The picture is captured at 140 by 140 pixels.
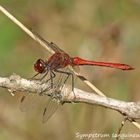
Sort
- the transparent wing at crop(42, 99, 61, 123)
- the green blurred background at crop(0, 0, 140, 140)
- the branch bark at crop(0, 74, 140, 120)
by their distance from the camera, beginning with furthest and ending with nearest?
the green blurred background at crop(0, 0, 140, 140), the transparent wing at crop(42, 99, 61, 123), the branch bark at crop(0, 74, 140, 120)

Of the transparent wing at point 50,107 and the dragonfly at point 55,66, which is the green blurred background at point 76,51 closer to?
the dragonfly at point 55,66

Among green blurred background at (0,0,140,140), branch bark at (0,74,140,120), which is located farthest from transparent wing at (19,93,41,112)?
green blurred background at (0,0,140,140)

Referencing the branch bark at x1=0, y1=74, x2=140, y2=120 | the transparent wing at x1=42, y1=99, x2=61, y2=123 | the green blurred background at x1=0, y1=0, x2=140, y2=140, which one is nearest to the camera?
the branch bark at x1=0, y1=74, x2=140, y2=120

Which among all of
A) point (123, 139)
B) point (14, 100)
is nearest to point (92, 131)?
point (123, 139)

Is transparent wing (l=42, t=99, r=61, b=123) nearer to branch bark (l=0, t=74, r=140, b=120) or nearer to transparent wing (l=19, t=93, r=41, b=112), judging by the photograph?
transparent wing (l=19, t=93, r=41, b=112)

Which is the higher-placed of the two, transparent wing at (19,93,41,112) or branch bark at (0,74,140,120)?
transparent wing at (19,93,41,112)

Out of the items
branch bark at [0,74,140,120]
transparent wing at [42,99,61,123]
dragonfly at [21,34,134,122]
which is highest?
dragonfly at [21,34,134,122]

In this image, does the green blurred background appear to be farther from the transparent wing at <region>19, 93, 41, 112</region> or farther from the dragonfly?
the transparent wing at <region>19, 93, 41, 112</region>

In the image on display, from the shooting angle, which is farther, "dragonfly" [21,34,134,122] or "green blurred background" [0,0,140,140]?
"green blurred background" [0,0,140,140]

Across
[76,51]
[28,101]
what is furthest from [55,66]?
[76,51]

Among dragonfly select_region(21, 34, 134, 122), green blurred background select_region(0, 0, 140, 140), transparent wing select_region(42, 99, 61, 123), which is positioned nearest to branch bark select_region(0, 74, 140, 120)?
dragonfly select_region(21, 34, 134, 122)
